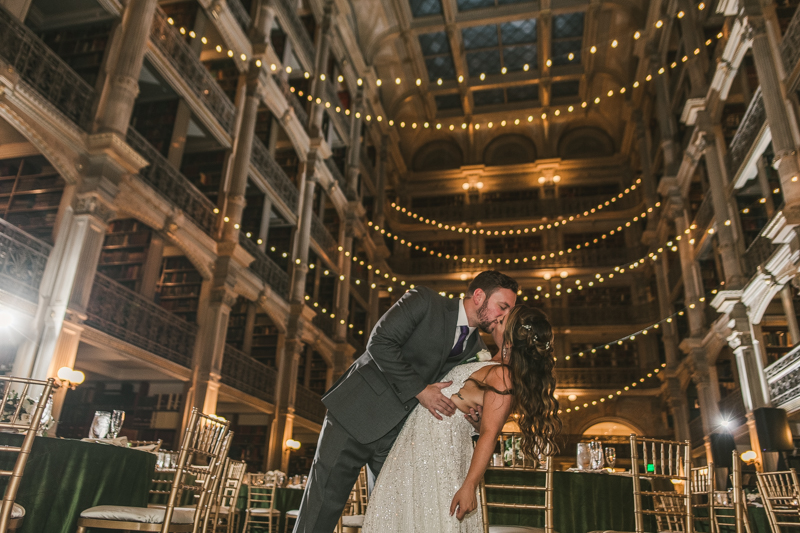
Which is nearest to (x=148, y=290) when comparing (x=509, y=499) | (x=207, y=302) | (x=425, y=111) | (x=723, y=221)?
(x=207, y=302)

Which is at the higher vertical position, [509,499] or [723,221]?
[723,221]

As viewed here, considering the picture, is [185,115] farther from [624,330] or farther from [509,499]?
[624,330]

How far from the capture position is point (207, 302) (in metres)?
9.91

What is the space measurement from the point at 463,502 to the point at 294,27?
1306 cm

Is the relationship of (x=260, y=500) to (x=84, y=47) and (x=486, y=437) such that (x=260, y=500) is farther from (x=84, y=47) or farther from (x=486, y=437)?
(x=84, y=47)

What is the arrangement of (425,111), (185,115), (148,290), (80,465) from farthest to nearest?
(425,111) < (185,115) < (148,290) < (80,465)

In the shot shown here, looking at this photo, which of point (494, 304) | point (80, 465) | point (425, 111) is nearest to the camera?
point (494, 304)

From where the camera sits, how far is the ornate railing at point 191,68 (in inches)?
344

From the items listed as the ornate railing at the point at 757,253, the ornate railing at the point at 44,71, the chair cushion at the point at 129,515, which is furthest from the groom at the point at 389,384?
the ornate railing at the point at 757,253

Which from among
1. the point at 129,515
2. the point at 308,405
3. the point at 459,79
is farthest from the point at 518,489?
the point at 308,405

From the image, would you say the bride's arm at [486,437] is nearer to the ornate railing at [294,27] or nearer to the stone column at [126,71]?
the stone column at [126,71]

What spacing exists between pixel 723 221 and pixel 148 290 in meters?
10.4

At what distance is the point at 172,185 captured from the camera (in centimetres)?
901

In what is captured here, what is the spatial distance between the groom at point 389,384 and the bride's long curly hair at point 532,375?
9.4 inches
